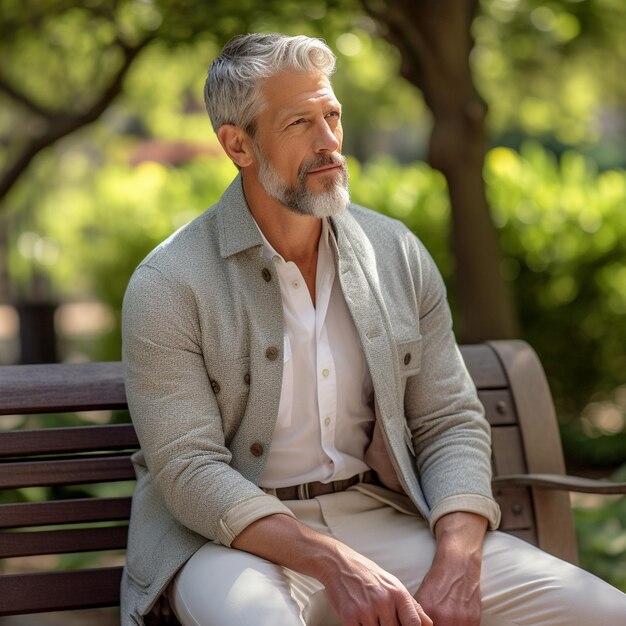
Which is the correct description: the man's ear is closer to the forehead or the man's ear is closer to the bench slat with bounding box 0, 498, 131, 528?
the forehead

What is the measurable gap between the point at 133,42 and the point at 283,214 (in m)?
3.26

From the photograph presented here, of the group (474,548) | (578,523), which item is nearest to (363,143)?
(578,523)

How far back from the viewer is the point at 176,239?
296 cm

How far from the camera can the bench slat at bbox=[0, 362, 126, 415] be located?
10.4 ft

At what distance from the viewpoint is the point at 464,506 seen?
2.88 meters

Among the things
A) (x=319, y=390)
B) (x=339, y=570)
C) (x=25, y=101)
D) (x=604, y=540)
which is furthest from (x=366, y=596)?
(x=25, y=101)

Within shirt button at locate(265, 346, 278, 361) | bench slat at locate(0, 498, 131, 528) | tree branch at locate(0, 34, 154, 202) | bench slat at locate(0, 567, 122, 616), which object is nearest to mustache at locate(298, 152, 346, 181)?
shirt button at locate(265, 346, 278, 361)

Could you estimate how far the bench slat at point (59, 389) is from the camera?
3.17m

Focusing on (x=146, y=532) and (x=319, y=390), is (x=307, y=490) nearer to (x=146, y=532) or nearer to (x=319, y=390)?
(x=319, y=390)

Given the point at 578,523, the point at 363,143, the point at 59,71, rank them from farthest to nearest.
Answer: the point at 363,143 → the point at 59,71 → the point at 578,523

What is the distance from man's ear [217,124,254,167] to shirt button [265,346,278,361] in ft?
1.62

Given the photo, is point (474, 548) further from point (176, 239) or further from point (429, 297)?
point (176, 239)

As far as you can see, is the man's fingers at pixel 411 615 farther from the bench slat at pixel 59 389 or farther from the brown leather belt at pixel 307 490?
the bench slat at pixel 59 389

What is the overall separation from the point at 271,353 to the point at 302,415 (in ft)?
0.62
